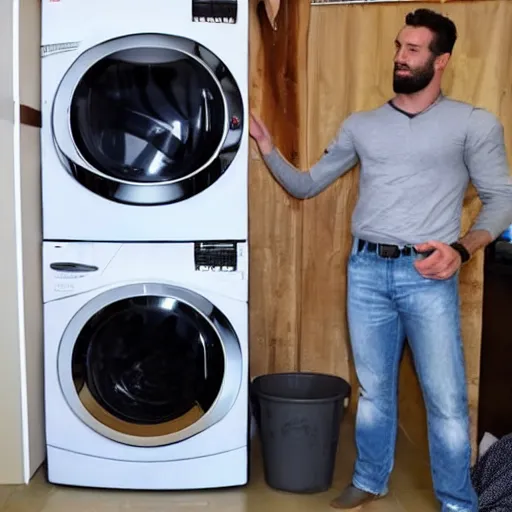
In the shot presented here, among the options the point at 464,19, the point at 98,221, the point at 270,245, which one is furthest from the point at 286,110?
the point at 98,221

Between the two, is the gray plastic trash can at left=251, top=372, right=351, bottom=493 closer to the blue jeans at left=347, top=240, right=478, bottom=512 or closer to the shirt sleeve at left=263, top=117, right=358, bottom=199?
the blue jeans at left=347, top=240, right=478, bottom=512

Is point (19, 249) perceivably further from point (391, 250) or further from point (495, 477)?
point (495, 477)

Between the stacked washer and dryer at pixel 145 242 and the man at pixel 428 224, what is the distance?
1.37 ft

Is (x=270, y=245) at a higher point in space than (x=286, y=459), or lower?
higher

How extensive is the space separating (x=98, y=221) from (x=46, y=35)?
60 centimetres

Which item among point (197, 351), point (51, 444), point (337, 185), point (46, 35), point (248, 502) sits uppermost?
point (46, 35)

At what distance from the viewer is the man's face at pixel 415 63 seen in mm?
2279

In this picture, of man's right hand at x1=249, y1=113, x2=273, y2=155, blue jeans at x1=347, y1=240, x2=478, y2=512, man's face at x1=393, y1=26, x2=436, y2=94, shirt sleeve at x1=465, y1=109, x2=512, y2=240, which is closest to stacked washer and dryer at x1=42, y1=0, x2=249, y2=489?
man's right hand at x1=249, y1=113, x2=273, y2=155

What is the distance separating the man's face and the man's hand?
0.49m

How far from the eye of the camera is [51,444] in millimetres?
2504

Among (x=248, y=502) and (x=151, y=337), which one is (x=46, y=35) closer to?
(x=151, y=337)

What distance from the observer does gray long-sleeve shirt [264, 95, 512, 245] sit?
88.5 inches

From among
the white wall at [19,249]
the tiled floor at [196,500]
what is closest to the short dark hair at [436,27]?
the white wall at [19,249]

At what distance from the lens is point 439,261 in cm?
219
